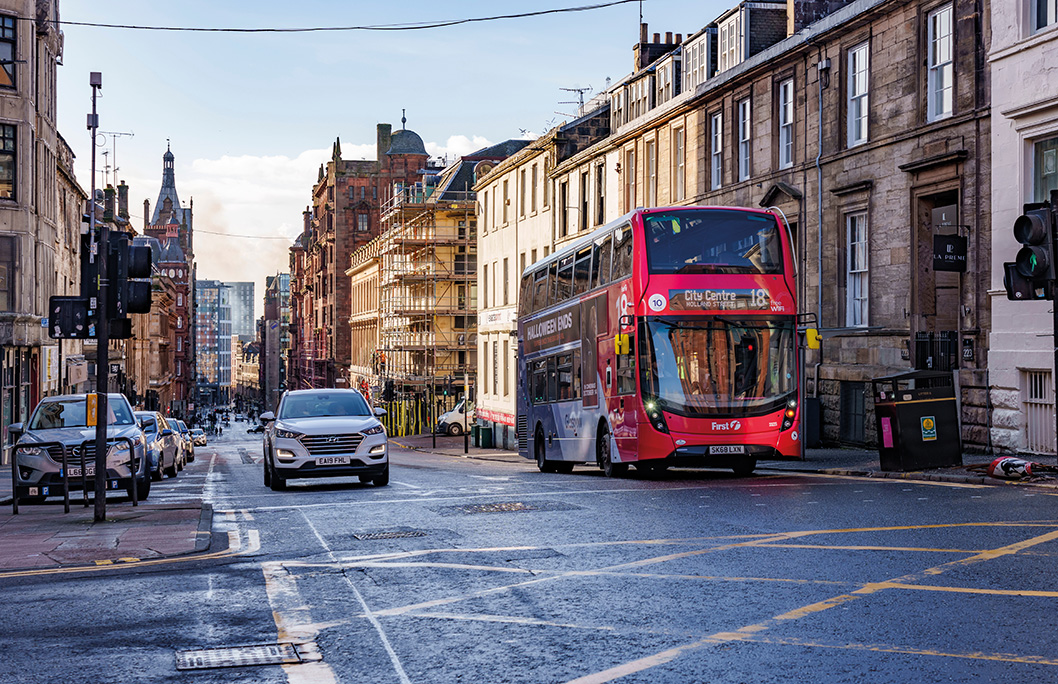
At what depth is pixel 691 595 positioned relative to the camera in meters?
8.24

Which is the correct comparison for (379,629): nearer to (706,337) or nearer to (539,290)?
(706,337)

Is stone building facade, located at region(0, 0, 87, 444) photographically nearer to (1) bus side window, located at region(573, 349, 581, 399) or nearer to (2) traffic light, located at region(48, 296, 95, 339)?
(1) bus side window, located at region(573, 349, 581, 399)

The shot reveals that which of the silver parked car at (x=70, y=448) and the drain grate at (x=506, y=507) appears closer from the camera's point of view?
the drain grate at (x=506, y=507)

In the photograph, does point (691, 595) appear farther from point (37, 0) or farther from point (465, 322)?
point (465, 322)

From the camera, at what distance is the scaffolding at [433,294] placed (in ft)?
246

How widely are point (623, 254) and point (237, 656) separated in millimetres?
13804

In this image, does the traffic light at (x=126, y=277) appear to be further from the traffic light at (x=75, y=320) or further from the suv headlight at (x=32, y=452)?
the suv headlight at (x=32, y=452)

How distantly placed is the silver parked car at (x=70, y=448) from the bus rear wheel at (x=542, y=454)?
31.3 feet

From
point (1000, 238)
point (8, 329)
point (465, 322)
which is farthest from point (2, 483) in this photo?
point (465, 322)

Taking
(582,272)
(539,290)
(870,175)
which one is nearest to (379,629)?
(582,272)

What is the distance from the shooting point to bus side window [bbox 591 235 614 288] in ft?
68.2

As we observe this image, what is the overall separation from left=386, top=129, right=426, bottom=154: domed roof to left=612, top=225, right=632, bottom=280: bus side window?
96849 mm

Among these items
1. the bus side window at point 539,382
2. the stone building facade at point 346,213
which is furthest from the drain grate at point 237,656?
the stone building facade at point 346,213

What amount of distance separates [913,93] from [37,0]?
29789 millimetres
